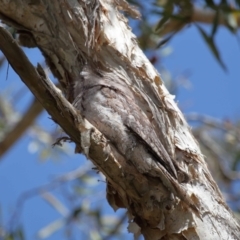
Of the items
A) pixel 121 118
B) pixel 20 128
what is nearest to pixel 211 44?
pixel 121 118

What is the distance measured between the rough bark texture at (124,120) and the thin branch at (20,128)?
144cm

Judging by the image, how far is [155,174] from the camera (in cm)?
94

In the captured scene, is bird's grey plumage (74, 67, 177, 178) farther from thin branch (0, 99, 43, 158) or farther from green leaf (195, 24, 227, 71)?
thin branch (0, 99, 43, 158)

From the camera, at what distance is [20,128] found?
256 centimetres

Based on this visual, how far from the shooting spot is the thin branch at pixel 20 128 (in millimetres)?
2518

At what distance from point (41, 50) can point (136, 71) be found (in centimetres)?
16

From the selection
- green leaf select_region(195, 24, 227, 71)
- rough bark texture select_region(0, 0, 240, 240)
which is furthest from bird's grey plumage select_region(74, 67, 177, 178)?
green leaf select_region(195, 24, 227, 71)

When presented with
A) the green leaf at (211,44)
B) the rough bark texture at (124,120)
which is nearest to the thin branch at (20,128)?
the green leaf at (211,44)

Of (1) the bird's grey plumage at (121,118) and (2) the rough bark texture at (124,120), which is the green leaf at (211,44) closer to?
(2) the rough bark texture at (124,120)

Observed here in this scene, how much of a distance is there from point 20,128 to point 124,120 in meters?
1.64

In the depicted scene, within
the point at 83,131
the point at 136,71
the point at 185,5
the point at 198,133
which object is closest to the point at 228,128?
the point at 198,133

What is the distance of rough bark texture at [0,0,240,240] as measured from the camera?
3.10 ft

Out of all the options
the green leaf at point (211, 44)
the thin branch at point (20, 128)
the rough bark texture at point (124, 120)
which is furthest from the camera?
the thin branch at point (20, 128)

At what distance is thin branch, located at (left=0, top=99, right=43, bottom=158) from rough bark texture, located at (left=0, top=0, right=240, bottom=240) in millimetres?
1442
